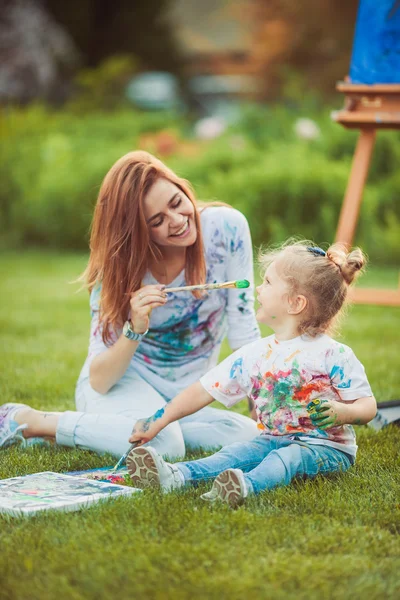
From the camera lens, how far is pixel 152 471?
204 centimetres

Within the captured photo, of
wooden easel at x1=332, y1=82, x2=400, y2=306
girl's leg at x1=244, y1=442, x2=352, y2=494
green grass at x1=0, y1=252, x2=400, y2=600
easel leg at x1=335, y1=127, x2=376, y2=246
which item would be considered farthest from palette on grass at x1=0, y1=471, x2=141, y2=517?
easel leg at x1=335, y1=127, x2=376, y2=246

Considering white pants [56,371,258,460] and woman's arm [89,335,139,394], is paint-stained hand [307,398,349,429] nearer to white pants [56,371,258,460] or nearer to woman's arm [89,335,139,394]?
white pants [56,371,258,460]

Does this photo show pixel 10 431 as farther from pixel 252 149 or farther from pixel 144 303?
pixel 252 149

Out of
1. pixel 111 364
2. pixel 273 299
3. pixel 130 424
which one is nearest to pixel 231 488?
pixel 273 299

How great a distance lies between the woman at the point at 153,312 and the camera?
2488 millimetres

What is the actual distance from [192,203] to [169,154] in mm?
6332

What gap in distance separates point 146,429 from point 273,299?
1.65 feet

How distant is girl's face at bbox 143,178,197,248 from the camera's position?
98.0 inches

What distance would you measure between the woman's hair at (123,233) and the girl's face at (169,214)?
2 centimetres

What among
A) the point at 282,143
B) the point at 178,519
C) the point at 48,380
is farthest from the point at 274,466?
the point at 282,143

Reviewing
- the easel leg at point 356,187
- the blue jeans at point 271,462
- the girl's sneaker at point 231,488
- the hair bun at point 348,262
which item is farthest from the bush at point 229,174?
the girl's sneaker at point 231,488

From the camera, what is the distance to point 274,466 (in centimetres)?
206

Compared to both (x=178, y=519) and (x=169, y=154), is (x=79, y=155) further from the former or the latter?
(x=178, y=519)

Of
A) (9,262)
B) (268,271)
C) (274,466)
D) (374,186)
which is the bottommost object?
(9,262)
